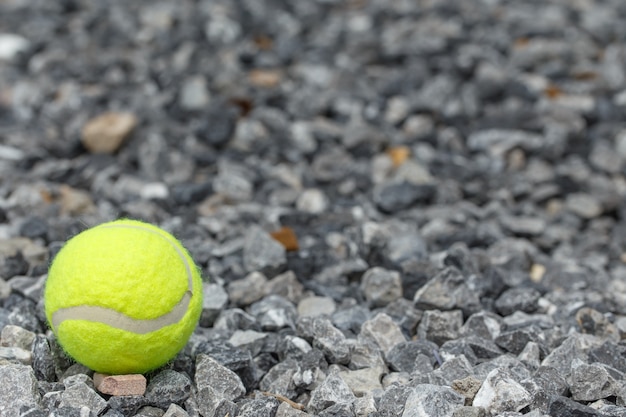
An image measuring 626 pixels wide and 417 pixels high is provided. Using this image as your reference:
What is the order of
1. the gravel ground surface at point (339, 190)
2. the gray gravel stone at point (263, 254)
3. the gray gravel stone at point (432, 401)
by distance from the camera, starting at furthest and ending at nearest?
the gray gravel stone at point (263, 254) < the gravel ground surface at point (339, 190) < the gray gravel stone at point (432, 401)

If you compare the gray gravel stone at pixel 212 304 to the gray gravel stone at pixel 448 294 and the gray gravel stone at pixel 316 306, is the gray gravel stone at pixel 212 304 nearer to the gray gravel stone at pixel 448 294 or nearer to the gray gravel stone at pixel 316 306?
the gray gravel stone at pixel 316 306

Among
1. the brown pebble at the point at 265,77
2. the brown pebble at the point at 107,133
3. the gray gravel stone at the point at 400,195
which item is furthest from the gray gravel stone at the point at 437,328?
the brown pebble at the point at 265,77

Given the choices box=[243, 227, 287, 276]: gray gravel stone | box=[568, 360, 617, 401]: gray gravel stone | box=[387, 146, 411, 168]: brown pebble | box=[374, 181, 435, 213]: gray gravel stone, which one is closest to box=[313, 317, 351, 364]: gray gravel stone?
box=[243, 227, 287, 276]: gray gravel stone

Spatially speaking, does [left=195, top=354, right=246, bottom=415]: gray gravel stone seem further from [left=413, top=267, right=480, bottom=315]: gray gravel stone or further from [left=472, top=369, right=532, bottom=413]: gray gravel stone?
[left=413, top=267, right=480, bottom=315]: gray gravel stone

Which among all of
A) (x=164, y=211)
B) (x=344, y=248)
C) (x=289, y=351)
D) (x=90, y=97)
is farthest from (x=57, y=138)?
(x=289, y=351)

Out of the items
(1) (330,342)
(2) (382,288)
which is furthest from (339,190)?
(1) (330,342)
